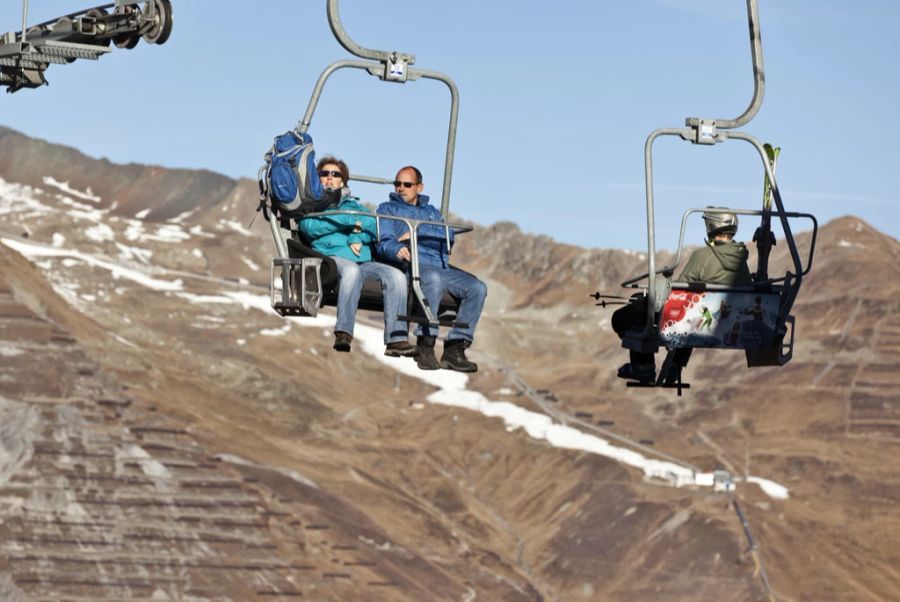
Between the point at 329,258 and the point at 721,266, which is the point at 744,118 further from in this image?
the point at 329,258

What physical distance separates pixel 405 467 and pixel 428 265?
405 ft

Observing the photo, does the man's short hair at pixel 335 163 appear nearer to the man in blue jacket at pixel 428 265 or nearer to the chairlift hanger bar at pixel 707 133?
the man in blue jacket at pixel 428 265

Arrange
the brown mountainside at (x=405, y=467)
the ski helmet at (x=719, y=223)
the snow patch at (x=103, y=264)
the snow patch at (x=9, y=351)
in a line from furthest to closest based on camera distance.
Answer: the snow patch at (x=103, y=264) → the snow patch at (x=9, y=351) → the brown mountainside at (x=405, y=467) → the ski helmet at (x=719, y=223)

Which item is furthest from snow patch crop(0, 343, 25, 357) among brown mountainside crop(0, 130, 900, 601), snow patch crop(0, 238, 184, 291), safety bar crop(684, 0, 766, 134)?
safety bar crop(684, 0, 766, 134)

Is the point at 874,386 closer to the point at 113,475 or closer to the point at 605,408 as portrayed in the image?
the point at 605,408

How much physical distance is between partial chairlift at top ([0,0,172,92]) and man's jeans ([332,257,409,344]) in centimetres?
439

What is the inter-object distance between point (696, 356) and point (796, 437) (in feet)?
75.2

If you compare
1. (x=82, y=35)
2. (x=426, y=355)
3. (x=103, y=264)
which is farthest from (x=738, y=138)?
(x=103, y=264)

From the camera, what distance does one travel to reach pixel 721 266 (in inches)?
871

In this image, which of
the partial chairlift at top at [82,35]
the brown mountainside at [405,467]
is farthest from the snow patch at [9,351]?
the partial chairlift at top at [82,35]

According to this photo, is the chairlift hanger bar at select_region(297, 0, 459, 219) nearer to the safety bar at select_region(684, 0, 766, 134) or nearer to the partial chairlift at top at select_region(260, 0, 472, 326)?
the partial chairlift at top at select_region(260, 0, 472, 326)

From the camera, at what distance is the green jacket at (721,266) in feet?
72.4

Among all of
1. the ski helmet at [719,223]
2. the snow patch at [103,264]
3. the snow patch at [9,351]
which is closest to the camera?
the ski helmet at [719,223]

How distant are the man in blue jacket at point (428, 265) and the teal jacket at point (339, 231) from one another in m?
0.33
